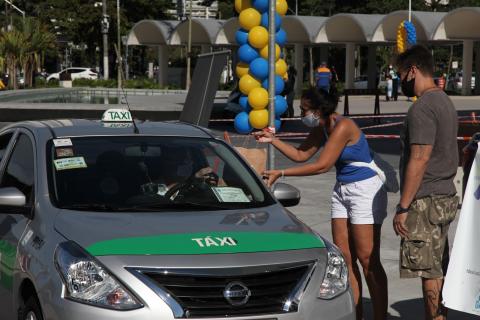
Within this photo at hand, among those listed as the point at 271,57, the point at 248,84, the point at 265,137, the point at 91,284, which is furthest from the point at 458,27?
the point at 91,284

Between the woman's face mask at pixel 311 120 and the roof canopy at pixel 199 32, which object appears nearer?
the woman's face mask at pixel 311 120

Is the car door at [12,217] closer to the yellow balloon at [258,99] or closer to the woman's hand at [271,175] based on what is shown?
the woman's hand at [271,175]

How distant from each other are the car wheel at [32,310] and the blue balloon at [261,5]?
15.3 metres

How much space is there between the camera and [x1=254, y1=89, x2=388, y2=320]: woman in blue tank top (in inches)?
253


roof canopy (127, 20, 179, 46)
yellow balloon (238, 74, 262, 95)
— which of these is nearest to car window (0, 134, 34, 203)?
yellow balloon (238, 74, 262, 95)

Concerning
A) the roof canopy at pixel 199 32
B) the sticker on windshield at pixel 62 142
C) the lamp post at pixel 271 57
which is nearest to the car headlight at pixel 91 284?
the sticker on windshield at pixel 62 142

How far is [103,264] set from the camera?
15.7 feet

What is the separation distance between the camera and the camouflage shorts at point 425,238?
18.9 ft

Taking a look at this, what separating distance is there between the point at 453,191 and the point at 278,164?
1244 cm

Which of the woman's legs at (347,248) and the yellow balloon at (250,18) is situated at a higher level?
the yellow balloon at (250,18)

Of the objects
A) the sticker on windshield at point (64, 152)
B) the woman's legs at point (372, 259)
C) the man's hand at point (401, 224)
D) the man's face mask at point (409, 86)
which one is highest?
the man's face mask at point (409, 86)

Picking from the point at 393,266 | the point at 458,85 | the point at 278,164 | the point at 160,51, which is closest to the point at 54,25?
the point at 160,51

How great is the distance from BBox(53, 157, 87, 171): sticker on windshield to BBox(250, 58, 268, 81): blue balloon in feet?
→ 46.2

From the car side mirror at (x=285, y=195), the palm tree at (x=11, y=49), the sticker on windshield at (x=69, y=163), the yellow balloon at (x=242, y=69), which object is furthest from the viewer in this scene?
the palm tree at (x=11, y=49)
